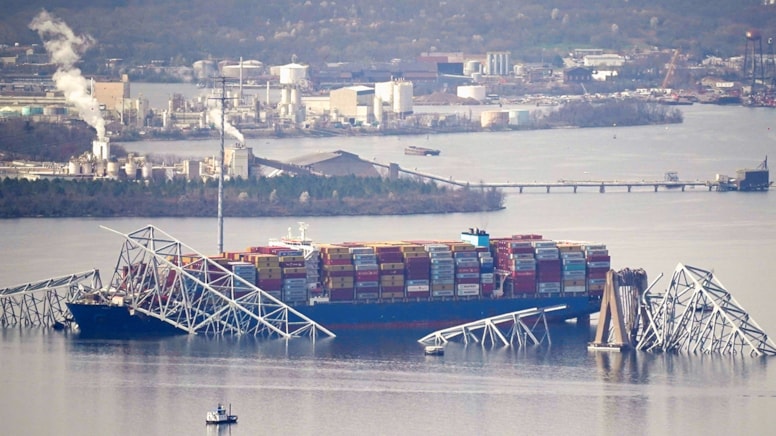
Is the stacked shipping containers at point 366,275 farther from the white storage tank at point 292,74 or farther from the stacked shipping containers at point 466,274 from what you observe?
the white storage tank at point 292,74

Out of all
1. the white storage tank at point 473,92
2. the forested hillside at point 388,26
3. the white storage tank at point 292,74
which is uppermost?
the forested hillside at point 388,26

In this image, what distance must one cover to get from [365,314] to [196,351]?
8.14ft

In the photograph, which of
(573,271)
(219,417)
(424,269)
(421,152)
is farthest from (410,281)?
(421,152)

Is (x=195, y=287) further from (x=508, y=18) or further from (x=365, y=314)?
(x=508, y=18)

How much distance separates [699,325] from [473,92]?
48305mm

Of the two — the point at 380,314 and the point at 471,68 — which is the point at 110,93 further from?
the point at 380,314

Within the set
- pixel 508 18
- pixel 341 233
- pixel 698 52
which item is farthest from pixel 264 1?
pixel 341 233

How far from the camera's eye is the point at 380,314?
79.8ft

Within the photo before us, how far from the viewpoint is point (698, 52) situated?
84812 millimetres

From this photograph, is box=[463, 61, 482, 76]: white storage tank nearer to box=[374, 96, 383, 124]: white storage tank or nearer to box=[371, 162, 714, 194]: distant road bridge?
box=[374, 96, 383, 124]: white storage tank

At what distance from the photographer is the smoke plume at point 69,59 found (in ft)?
154

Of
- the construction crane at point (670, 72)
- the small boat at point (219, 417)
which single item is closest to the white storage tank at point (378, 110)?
the construction crane at point (670, 72)

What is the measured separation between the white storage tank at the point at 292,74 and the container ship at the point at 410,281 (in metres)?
45.0

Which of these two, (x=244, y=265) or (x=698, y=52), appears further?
(x=698, y=52)
